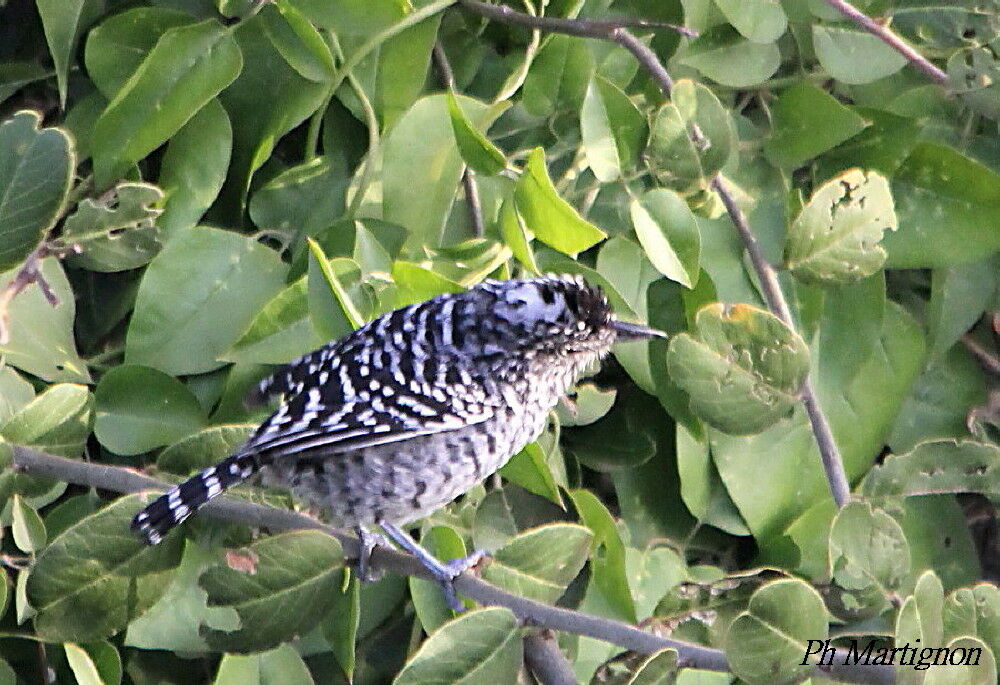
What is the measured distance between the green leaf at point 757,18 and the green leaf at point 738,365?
0.52m

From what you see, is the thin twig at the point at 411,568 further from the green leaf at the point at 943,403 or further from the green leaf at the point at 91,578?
the green leaf at the point at 943,403

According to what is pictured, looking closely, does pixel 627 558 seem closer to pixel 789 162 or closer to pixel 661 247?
pixel 661 247

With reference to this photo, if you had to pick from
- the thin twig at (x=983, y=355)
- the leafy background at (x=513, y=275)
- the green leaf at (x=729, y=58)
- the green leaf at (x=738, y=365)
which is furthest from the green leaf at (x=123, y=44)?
the thin twig at (x=983, y=355)

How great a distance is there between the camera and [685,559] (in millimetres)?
2006

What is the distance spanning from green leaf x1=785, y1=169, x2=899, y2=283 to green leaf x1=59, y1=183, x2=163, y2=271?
91 cm

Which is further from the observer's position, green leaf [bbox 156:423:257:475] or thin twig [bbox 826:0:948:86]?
thin twig [bbox 826:0:948:86]

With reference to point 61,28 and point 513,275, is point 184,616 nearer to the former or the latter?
point 513,275

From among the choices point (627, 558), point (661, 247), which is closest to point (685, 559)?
point (627, 558)

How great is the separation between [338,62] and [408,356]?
46cm

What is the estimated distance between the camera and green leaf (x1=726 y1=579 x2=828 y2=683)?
1.39 meters

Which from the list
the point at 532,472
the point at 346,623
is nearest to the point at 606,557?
the point at 532,472

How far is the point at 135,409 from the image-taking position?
1771 mm

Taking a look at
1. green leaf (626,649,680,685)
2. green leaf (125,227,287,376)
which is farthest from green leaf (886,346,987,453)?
green leaf (125,227,287,376)

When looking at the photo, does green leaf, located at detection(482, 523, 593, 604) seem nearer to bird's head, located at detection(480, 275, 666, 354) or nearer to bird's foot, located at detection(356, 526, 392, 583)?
bird's foot, located at detection(356, 526, 392, 583)
